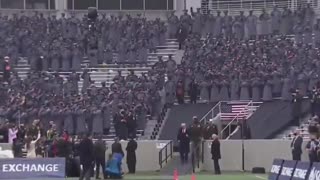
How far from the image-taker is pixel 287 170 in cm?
2681

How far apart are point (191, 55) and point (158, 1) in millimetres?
13310

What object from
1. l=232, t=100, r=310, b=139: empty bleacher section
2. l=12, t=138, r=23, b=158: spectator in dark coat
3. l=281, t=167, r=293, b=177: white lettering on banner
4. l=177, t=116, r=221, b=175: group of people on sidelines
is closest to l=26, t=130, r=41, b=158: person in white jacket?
l=12, t=138, r=23, b=158: spectator in dark coat

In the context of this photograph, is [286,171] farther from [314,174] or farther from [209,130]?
[209,130]

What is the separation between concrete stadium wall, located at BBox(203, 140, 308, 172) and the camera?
4250 cm

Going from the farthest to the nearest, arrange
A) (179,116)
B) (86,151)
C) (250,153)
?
1. (179,116)
2. (250,153)
3. (86,151)

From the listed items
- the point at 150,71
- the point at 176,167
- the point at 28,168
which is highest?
the point at 150,71

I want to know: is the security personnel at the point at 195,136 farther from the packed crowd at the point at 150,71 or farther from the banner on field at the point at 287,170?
the banner on field at the point at 287,170

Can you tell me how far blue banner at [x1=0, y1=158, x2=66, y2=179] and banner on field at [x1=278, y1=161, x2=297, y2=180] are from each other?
11.0 meters

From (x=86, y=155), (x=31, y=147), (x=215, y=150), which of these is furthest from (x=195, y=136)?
(x=86, y=155)

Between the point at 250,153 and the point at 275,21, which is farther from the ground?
the point at 275,21

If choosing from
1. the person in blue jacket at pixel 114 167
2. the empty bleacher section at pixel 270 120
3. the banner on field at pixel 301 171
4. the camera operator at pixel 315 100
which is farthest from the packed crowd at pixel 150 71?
the banner on field at pixel 301 171

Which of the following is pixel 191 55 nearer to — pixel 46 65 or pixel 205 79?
pixel 205 79

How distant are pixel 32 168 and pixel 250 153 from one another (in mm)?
10919

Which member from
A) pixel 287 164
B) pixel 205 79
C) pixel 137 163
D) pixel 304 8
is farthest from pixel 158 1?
pixel 287 164
